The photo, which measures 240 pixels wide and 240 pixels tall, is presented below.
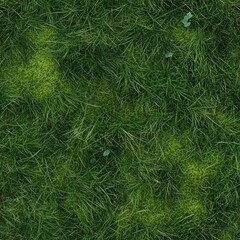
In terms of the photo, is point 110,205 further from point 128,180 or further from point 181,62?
point 181,62

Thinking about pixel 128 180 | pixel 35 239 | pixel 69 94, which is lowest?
pixel 35 239

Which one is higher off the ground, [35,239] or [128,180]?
[128,180]

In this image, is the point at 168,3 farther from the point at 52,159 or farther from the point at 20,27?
the point at 52,159

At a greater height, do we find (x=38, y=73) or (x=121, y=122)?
(x=38, y=73)

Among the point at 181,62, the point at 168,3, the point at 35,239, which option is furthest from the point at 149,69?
the point at 35,239

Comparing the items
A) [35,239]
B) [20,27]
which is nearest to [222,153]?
[35,239]
